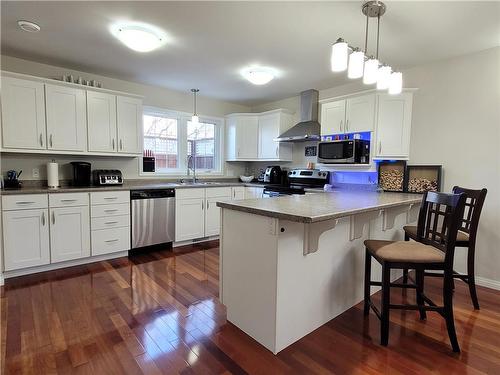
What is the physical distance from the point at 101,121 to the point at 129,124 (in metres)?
0.36

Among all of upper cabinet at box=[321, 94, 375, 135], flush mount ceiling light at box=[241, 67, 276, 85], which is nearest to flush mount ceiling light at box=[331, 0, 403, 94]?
upper cabinet at box=[321, 94, 375, 135]

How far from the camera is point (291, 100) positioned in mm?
4926

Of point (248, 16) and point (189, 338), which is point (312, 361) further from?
point (248, 16)

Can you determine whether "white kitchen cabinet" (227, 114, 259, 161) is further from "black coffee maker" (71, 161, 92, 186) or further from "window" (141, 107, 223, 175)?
"black coffee maker" (71, 161, 92, 186)

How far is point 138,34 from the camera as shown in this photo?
244cm

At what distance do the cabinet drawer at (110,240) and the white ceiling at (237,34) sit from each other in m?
2.10

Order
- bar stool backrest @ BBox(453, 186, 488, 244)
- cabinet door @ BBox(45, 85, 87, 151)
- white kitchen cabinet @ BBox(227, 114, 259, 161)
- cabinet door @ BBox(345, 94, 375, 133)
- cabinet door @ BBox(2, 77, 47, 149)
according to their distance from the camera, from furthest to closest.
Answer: white kitchen cabinet @ BBox(227, 114, 259, 161), cabinet door @ BBox(345, 94, 375, 133), cabinet door @ BBox(45, 85, 87, 151), cabinet door @ BBox(2, 77, 47, 149), bar stool backrest @ BBox(453, 186, 488, 244)

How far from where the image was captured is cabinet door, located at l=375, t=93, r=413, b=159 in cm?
329

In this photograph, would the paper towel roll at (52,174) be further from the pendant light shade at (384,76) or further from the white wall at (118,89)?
the pendant light shade at (384,76)

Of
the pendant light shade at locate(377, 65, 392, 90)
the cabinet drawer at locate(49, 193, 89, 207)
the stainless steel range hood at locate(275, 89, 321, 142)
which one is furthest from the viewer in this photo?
the stainless steel range hood at locate(275, 89, 321, 142)

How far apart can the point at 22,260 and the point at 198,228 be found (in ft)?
6.98

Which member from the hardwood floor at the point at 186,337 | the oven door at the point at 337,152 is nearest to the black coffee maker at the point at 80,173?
the hardwood floor at the point at 186,337

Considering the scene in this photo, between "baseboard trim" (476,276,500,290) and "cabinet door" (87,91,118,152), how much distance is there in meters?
4.61

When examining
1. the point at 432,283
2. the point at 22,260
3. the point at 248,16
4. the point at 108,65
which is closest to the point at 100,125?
the point at 108,65
